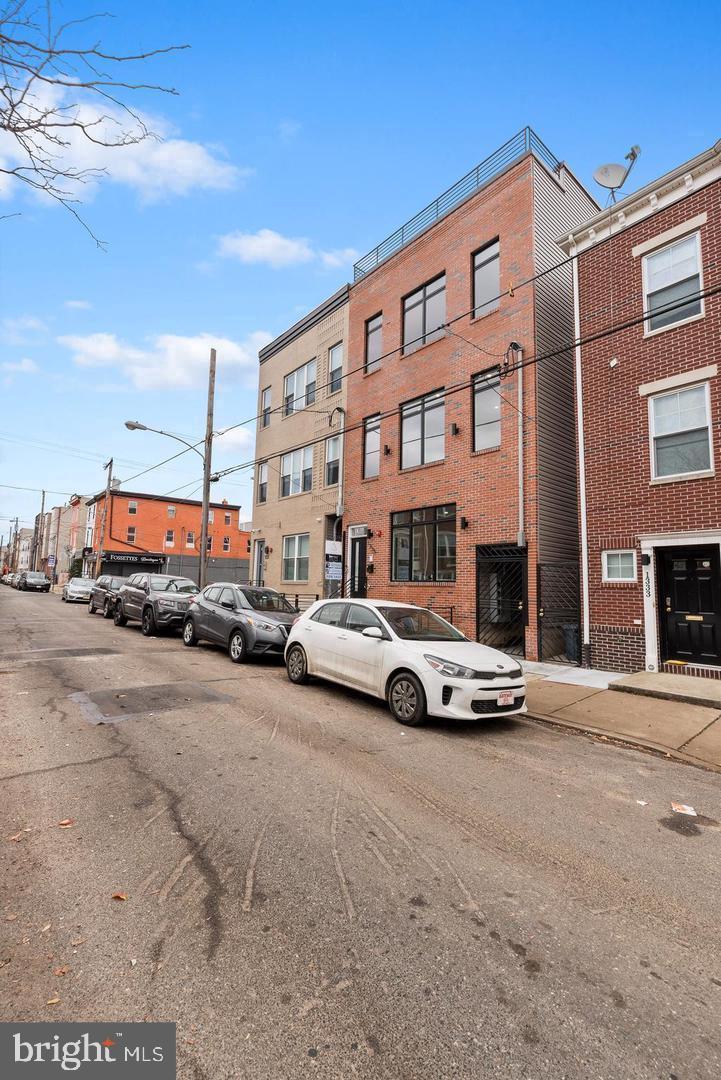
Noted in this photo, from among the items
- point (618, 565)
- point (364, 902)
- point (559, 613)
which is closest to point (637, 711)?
point (618, 565)

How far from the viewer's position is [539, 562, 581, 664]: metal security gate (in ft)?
39.4

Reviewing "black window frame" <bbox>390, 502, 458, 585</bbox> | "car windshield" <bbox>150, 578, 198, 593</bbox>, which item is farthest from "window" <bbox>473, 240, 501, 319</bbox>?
"car windshield" <bbox>150, 578, 198, 593</bbox>

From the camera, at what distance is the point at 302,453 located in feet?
68.7

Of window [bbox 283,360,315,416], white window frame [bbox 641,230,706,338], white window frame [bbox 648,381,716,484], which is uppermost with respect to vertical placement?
window [bbox 283,360,315,416]

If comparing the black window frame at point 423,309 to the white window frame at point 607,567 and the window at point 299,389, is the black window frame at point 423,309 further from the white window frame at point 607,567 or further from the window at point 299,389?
the white window frame at point 607,567

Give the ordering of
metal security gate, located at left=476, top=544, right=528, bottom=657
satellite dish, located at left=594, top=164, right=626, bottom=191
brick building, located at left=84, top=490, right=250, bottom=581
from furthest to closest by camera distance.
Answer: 1. brick building, located at left=84, top=490, right=250, bottom=581
2. metal security gate, located at left=476, top=544, right=528, bottom=657
3. satellite dish, located at left=594, top=164, right=626, bottom=191

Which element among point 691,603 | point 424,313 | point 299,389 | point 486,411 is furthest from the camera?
point 299,389

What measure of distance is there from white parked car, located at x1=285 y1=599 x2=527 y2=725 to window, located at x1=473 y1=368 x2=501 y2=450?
6.99 m

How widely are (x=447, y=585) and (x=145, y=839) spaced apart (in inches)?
451

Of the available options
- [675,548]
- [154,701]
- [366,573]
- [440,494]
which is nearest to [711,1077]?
[154,701]

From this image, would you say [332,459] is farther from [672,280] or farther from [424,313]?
[672,280]

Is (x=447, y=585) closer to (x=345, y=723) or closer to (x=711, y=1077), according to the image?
(x=345, y=723)

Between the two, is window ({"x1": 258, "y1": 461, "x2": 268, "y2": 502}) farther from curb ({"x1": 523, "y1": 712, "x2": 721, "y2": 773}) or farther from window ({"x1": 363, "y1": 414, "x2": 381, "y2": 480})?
curb ({"x1": 523, "y1": 712, "x2": 721, "y2": 773})

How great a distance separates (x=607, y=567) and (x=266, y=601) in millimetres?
7491
